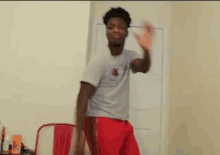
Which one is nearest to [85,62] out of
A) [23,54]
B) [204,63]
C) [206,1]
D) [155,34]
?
[23,54]

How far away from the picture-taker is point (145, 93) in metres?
1.60

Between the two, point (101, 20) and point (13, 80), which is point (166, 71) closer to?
point (101, 20)

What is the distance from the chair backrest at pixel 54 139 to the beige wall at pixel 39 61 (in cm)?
4

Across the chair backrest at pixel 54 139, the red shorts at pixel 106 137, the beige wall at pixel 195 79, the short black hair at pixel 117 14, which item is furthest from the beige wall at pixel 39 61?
the beige wall at pixel 195 79

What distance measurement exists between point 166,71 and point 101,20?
0.66 metres

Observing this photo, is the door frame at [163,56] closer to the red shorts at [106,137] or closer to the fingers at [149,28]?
the fingers at [149,28]

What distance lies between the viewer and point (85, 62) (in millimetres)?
1553

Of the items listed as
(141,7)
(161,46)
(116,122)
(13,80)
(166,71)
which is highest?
(141,7)

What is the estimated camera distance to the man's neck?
148 centimetres

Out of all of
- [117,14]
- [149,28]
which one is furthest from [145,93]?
[117,14]

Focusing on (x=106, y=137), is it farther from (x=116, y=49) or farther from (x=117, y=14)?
(x=117, y=14)

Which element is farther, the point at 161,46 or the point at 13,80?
the point at 161,46

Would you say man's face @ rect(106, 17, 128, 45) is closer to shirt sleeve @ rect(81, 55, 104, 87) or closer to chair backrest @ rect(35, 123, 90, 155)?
shirt sleeve @ rect(81, 55, 104, 87)

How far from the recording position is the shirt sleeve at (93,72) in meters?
1.37
